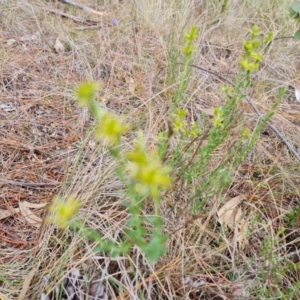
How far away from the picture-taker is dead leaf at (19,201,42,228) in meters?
1.25

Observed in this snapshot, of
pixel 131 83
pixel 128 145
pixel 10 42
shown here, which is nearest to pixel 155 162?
pixel 128 145

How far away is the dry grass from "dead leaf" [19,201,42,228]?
2cm

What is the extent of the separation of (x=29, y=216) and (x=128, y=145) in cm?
43

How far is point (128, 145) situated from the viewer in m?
1.40

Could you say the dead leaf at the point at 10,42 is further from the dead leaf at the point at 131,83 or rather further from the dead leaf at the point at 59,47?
the dead leaf at the point at 131,83

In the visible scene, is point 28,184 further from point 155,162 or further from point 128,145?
point 155,162

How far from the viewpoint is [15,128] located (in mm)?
1635

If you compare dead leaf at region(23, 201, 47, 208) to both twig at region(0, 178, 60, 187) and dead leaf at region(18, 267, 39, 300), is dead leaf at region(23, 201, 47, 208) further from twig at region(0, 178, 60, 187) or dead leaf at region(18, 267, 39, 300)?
dead leaf at region(18, 267, 39, 300)

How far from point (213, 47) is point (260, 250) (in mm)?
1447

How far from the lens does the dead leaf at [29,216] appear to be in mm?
1255

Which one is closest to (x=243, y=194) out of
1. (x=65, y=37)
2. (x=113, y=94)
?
(x=113, y=94)

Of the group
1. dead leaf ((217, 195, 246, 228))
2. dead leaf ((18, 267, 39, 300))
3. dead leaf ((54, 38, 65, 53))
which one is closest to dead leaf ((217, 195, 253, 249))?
dead leaf ((217, 195, 246, 228))

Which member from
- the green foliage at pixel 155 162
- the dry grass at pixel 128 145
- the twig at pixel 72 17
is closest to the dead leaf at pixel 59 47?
the dry grass at pixel 128 145

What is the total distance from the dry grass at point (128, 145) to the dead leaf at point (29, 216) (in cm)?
2
